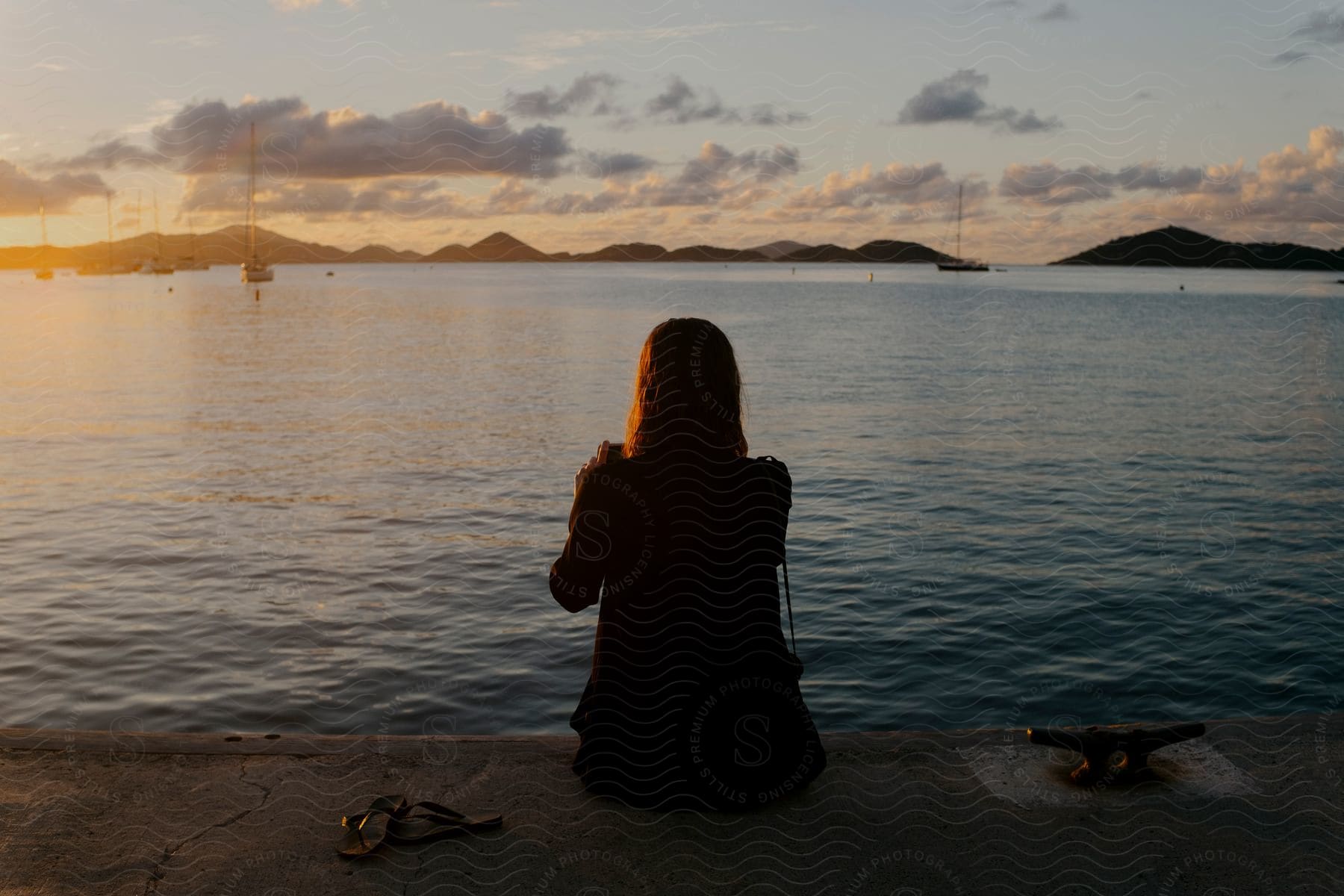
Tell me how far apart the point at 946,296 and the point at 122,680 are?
97775 millimetres

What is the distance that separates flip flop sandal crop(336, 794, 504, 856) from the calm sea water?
369 centimetres

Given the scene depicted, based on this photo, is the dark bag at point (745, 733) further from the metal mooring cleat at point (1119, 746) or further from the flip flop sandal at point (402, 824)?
the metal mooring cleat at point (1119, 746)

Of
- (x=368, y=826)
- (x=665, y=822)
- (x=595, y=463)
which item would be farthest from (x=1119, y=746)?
(x=368, y=826)

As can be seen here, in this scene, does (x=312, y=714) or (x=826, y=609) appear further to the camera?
(x=826, y=609)

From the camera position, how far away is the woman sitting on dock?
4.00 metres

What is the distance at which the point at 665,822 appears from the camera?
396 centimetres

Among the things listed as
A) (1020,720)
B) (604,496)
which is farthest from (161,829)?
(1020,720)

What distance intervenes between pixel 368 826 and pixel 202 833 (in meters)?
0.57

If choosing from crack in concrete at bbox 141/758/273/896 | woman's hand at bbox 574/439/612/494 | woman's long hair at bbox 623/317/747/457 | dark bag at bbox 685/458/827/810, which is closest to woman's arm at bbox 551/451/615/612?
woman's hand at bbox 574/439/612/494

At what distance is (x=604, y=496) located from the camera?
3.98 metres

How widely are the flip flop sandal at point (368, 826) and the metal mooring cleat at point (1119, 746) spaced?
2.52 m

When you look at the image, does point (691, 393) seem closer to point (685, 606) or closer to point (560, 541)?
point (685, 606)

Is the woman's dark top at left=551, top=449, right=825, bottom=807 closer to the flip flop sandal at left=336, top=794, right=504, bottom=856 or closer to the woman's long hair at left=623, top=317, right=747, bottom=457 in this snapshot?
the woman's long hair at left=623, top=317, right=747, bottom=457

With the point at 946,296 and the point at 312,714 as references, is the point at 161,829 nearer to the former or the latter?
the point at 312,714
